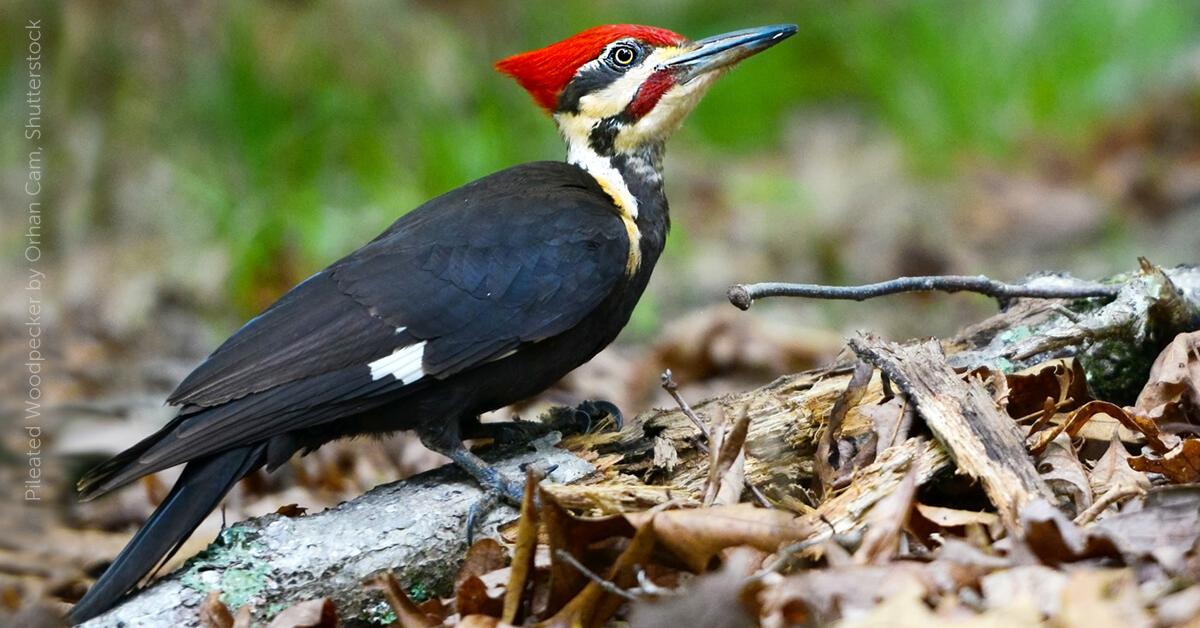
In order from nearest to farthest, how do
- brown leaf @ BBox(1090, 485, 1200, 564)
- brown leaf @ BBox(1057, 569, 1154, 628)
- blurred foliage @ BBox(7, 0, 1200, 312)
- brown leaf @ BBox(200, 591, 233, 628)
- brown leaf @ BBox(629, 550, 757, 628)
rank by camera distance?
brown leaf @ BBox(1057, 569, 1154, 628) → brown leaf @ BBox(629, 550, 757, 628) → brown leaf @ BBox(1090, 485, 1200, 564) → brown leaf @ BBox(200, 591, 233, 628) → blurred foliage @ BBox(7, 0, 1200, 312)

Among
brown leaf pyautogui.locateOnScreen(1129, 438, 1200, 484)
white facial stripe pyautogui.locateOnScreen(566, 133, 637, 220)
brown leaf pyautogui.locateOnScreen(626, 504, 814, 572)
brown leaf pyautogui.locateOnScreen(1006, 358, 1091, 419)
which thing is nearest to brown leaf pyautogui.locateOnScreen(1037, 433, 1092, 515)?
brown leaf pyautogui.locateOnScreen(1129, 438, 1200, 484)

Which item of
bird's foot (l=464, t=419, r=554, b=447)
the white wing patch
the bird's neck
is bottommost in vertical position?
bird's foot (l=464, t=419, r=554, b=447)

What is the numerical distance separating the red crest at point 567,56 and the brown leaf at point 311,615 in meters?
1.87

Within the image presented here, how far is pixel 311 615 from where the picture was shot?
8.44 ft

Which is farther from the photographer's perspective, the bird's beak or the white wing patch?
the bird's beak

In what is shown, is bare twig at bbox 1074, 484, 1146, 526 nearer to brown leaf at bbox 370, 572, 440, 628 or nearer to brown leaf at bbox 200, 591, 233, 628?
brown leaf at bbox 370, 572, 440, 628

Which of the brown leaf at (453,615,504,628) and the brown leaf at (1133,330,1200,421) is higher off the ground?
the brown leaf at (453,615,504,628)

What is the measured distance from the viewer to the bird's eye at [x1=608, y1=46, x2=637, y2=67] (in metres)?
3.83

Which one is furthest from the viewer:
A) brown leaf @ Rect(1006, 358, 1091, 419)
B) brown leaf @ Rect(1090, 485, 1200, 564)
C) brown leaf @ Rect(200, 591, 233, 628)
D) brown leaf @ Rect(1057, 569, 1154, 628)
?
brown leaf @ Rect(1006, 358, 1091, 419)

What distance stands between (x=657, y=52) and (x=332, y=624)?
202cm

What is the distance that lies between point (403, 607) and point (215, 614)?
1.31ft

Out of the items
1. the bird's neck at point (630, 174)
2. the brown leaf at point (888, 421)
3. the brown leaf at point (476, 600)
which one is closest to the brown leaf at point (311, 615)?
the brown leaf at point (476, 600)

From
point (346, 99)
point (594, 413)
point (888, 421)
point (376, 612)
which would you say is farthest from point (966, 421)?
point (346, 99)

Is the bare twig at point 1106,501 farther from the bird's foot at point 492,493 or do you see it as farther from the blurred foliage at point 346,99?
the blurred foliage at point 346,99
